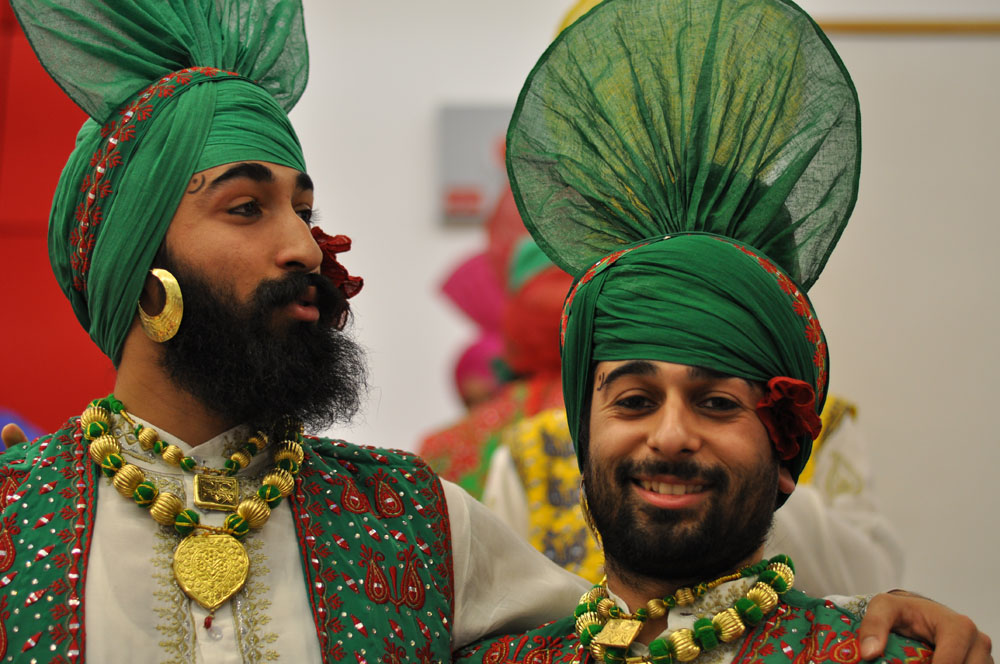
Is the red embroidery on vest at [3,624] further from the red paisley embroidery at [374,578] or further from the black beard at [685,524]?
the black beard at [685,524]

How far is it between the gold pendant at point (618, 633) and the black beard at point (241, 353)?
2.29 feet

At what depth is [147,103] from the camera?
7.63 ft

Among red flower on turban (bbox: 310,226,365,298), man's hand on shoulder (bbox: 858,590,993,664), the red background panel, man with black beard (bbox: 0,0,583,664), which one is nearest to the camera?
man's hand on shoulder (bbox: 858,590,993,664)

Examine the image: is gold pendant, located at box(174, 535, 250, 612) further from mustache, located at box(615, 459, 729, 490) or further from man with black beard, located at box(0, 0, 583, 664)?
mustache, located at box(615, 459, 729, 490)

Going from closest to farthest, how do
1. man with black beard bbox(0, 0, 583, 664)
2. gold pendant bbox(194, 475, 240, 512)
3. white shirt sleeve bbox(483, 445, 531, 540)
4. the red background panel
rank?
man with black beard bbox(0, 0, 583, 664) → gold pendant bbox(194, 475, 240, 512) → white shirt sleeve bbox(483, 445, 531, 540) → the red background panel

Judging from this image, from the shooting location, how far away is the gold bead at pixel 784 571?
6.65 feet

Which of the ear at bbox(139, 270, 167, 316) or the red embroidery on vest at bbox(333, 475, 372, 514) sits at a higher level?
the ear at bbox(139, 270, 167, 316)

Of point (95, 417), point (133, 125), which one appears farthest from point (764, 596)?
point (133, 125)

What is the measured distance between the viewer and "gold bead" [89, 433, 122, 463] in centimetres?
217

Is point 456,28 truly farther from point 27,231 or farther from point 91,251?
point 91,251

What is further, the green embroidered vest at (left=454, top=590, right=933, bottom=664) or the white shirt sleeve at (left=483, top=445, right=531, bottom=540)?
the white shirt sleeve at (left=483, top=445, right=531, bottom=540)

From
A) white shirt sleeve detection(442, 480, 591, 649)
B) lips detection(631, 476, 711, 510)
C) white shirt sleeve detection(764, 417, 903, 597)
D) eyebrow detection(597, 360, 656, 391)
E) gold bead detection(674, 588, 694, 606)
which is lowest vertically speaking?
white shirt sleeve detection(764, 417, 903, 597)

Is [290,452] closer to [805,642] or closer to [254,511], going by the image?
[254,511]


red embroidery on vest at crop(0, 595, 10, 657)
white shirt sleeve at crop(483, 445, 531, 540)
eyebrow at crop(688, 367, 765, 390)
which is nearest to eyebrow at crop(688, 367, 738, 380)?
eyebrow at crop(688, 367, 765, 390)
